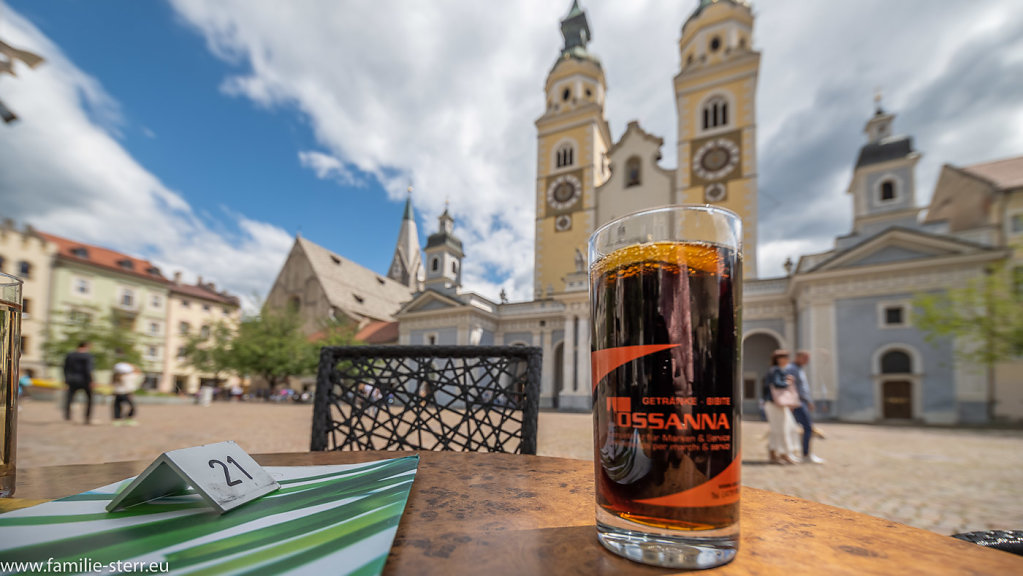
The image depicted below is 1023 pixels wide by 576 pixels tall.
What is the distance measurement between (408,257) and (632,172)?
3001cm

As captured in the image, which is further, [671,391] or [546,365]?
[546,365]

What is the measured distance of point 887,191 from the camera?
1662cm

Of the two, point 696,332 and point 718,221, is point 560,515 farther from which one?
point 718,221

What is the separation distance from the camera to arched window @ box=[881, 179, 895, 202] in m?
16.5

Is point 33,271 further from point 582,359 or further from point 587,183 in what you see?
point 587,183

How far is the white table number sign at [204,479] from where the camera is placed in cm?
52

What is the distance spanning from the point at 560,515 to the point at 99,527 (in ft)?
1.68

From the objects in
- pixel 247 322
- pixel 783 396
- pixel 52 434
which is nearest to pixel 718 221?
pixel 783 396

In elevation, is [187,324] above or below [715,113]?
below

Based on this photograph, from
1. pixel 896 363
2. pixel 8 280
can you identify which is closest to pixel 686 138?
pixel 896 363

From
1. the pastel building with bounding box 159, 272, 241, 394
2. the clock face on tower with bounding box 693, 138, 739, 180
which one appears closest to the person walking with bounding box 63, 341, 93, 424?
the clock face on tower with bounding box 693, 138, 739, 180

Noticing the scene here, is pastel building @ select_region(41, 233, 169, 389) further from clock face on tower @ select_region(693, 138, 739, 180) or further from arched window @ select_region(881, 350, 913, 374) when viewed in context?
arched window @ select_region(881, 350, 913, 374)

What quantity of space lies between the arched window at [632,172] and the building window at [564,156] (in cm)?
308

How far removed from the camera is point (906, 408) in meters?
13.4
